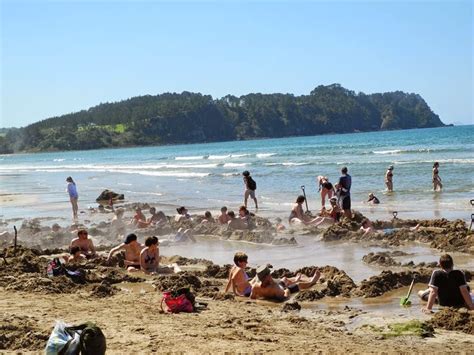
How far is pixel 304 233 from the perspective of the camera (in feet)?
51.8

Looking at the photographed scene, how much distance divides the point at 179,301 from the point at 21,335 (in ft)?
7.13

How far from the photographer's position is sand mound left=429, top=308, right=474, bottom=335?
7344 mm

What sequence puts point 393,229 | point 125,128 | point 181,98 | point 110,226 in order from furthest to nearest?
point 181,98 < point 125,128 < point 110,226 < point 393,229

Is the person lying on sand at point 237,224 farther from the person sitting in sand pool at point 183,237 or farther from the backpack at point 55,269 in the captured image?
the backpack at point 55,269

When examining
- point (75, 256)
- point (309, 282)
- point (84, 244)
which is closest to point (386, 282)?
point (309, 282)

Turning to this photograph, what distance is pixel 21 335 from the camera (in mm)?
7070

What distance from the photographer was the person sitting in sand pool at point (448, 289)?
825 centimetres

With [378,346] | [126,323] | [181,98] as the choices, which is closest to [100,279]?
[126,323]

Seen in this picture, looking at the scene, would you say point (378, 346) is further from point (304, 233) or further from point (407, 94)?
point (407, 94)

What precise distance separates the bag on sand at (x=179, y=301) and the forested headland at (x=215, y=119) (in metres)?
139

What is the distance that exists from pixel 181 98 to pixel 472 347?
173 metres

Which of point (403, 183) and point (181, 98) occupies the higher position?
point (181, 98)

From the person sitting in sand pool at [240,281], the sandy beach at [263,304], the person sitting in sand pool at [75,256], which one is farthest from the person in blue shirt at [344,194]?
the person sitting in sand pool at [240,281]

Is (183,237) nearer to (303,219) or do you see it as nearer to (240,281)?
(303,219)
